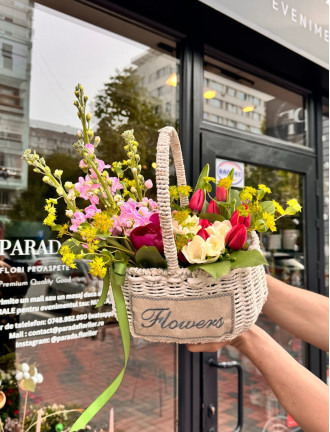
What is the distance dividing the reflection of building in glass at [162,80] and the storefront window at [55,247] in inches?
2.5

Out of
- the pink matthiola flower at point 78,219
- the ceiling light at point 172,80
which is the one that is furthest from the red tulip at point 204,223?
the ceiling light at point 172,80

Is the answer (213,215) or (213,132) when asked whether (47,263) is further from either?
(213,132)

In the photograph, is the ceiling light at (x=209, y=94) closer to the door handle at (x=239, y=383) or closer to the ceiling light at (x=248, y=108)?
the ceiling light at (x=248, y=108)

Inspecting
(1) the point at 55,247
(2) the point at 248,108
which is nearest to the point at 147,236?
(1) the point at 55,247

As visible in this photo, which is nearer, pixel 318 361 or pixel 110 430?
pixel 110 430

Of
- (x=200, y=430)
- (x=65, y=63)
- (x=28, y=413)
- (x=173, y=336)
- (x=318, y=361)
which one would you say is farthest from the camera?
(x=318, y=361)

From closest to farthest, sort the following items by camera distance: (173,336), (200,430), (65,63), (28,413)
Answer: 1. (173,336)
2. (28,413)
3. (65,63)
4. (200,430)

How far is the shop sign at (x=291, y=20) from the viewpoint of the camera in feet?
5.75

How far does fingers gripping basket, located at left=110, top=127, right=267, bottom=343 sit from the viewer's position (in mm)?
780

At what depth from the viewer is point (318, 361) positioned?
2586mm

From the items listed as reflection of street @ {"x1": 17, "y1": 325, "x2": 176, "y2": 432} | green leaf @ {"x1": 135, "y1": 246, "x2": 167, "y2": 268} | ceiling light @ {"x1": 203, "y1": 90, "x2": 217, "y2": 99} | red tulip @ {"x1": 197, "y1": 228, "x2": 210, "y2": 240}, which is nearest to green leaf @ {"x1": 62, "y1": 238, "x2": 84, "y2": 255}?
green leaf @ {"x1": 135, "y1": 246, "x2": 167, "y2": 268}

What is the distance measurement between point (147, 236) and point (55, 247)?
90 cm

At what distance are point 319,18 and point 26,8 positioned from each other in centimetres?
150

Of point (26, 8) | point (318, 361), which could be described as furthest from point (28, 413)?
point (318, 361)
